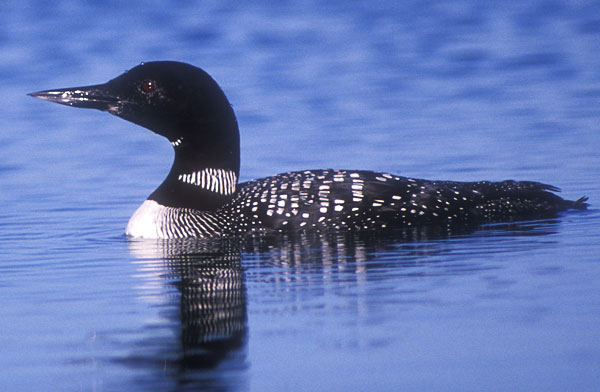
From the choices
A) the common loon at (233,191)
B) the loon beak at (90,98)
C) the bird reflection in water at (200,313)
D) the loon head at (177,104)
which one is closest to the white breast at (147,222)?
the common loon at (233,191)

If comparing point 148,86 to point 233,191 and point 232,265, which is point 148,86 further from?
point 232,265

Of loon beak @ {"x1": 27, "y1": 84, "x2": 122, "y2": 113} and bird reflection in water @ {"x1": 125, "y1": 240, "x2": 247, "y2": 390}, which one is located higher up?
loon beak @ {"x1": 27, "y1": 84, "x2": 122, "y2": 113}

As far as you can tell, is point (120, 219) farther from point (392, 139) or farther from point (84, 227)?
point (392, 139)

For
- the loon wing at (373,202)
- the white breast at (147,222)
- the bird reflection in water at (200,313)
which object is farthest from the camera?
the white breast at (147,222)

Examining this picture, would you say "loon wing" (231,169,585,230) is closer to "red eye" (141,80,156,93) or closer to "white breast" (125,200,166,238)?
"white breast" (125,200,166,238)

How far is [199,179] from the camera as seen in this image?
22.4 ft

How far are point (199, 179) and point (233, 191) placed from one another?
0.20 meters

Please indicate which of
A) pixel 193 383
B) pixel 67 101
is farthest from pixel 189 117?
pixel 193 383

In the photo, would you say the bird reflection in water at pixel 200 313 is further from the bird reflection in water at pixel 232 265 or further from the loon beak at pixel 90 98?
the loon beak at pixel 90 98

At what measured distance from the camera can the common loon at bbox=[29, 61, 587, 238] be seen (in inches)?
254

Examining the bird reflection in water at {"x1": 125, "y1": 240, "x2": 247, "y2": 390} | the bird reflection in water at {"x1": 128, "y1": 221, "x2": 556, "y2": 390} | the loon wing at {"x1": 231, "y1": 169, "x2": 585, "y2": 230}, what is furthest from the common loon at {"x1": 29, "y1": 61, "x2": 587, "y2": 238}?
the bird reflection in water at {"x1": 125, "y1": 240, "x2": 247, "y2": 390}

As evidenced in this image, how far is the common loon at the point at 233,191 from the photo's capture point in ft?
21.1

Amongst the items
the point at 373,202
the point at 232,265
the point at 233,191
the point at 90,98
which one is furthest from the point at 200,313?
the point at 90,98

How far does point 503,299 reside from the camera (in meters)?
4.45
